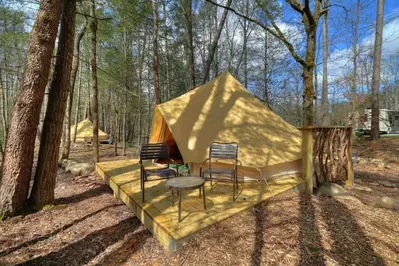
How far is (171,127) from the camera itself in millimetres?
4613

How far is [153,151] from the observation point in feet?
13.0

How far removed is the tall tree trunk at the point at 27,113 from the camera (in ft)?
11.1

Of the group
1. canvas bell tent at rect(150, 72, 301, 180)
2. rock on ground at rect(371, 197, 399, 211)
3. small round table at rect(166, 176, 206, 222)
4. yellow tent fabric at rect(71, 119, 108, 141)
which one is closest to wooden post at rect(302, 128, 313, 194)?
canvas bell tent at rect(150, 72, 301, 180)

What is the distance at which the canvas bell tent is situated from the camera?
14.1ft

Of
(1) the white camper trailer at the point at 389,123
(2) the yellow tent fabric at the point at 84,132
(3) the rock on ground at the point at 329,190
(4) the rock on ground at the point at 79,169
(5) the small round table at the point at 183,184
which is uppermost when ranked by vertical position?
(1) the white camper trailer at the point at 389,123

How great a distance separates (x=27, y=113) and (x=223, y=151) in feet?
11.0

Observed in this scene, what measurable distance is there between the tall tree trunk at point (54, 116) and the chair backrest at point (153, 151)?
168cm

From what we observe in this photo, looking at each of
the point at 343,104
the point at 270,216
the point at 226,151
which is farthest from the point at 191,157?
the point at 343,104

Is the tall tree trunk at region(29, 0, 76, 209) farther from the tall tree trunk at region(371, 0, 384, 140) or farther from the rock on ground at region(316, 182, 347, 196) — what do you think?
the tall tree trunk at region(371, 0, 384, 140)

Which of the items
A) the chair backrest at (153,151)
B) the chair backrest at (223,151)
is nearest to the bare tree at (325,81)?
the chair backrest at (223,151)

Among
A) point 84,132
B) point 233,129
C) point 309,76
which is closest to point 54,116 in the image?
point 233,129

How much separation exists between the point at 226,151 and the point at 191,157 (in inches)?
30.5

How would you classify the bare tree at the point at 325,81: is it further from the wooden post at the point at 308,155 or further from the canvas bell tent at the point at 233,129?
the wooden post at the point at 308,155

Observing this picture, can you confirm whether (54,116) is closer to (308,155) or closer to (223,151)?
(223,151)
